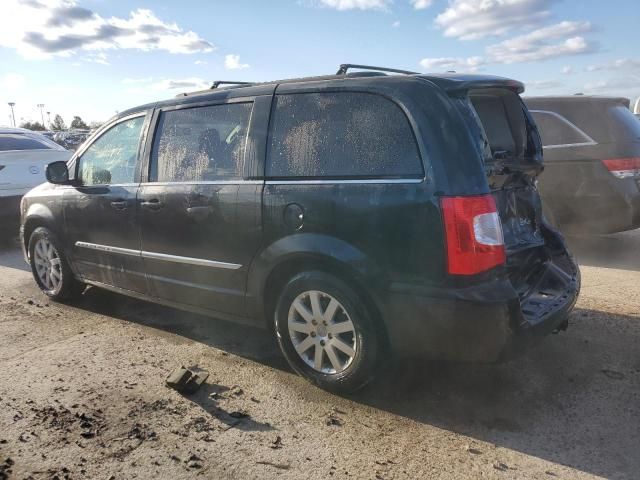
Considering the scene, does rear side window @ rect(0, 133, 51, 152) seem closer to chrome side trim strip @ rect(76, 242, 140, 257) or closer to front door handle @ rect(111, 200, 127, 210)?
chrome side trim strip @ rect(76, 242, 140, 257)

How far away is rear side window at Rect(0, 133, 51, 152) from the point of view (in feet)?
29.4

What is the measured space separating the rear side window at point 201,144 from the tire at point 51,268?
1.70m

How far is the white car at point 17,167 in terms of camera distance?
27.3 ft

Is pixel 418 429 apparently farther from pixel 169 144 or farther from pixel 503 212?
pixel 169 144

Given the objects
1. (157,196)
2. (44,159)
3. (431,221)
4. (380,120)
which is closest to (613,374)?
(431,221)

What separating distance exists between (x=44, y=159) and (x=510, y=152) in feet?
25.1

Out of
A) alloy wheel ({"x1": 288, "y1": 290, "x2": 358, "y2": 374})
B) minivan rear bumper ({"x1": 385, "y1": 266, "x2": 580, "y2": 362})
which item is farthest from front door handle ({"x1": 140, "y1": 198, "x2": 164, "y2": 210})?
minivan rear bumper ({"x1": 385, "y1": 266, "x2": 580, "y2": 362})

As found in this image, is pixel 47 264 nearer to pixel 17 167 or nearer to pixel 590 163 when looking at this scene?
pixel 17 167

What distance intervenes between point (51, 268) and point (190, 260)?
2.27m

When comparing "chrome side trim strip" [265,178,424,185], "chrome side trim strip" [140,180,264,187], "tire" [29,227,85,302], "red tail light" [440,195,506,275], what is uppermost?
"chrome side trim strip" [265,178,424,185]

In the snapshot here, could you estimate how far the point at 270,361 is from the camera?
13.0 ft

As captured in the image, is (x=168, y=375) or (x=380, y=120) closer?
(x=380, y=120)

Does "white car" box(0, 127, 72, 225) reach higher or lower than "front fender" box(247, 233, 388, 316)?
higher

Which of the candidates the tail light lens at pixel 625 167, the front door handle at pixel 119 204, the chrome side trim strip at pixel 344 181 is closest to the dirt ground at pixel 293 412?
the front door handle at pixel 119 204
